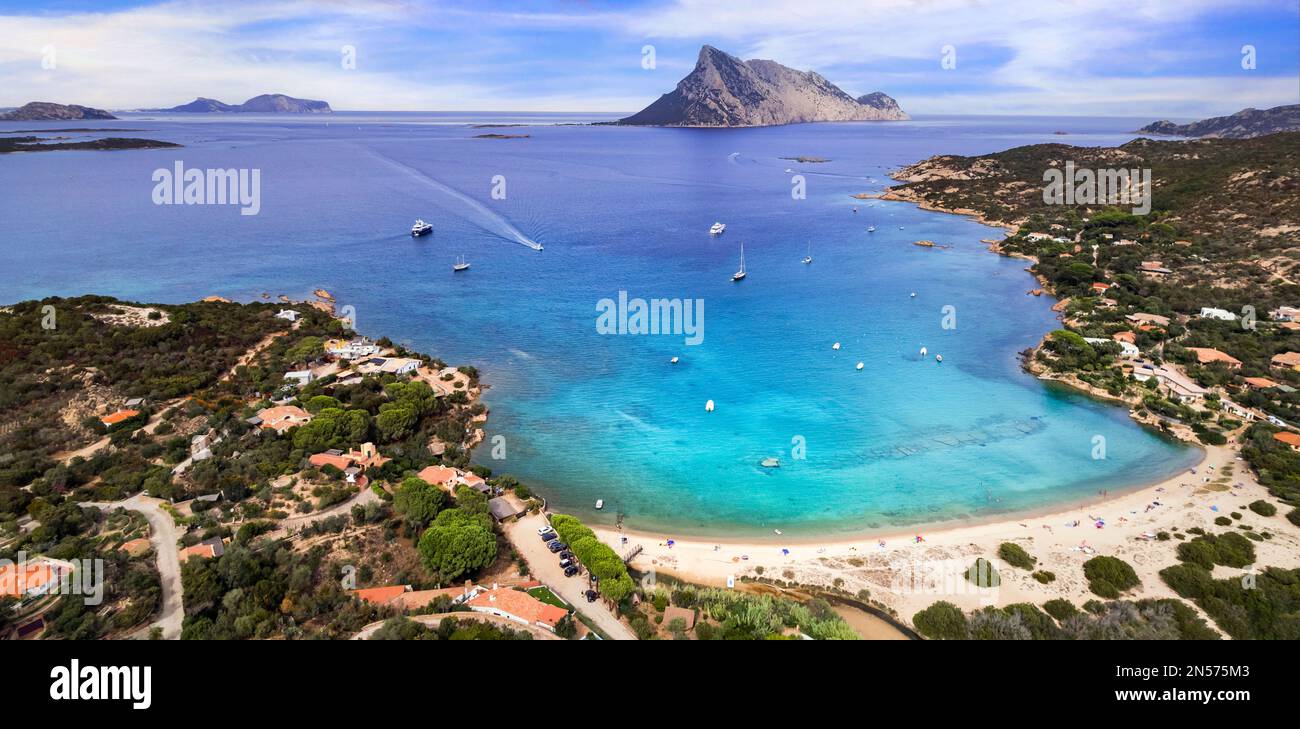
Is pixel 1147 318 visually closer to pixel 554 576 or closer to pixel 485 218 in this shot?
pixel 554 576

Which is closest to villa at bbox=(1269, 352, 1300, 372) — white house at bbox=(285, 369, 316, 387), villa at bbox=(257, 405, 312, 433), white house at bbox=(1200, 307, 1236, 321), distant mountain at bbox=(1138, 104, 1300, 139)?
white house at bbox=(1200, 307, 1236, 321)

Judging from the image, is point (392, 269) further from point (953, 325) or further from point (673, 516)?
point (953, 325)

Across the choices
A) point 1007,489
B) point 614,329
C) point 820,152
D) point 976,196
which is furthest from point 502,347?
point 820,152

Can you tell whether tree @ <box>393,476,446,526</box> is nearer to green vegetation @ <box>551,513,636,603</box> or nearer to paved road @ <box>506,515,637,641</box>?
paved road @ <box>506,515,637,641</box>

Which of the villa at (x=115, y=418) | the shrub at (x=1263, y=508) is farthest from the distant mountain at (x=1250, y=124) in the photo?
the villa at (x=115, y=418)

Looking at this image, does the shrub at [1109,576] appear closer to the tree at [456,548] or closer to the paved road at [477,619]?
the paved road at [477,619]
